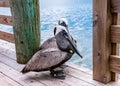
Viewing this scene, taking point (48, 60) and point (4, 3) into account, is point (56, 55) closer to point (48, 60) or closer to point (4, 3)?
point (48, 60)

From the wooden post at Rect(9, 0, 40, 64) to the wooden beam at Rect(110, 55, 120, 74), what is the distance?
42.9 inches

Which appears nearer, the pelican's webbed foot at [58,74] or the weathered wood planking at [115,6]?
the weathered wood planking at [115,6]

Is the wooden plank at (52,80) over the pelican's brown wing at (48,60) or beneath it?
beneath

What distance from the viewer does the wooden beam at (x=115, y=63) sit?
6.36ft

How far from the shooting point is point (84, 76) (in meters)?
2.23

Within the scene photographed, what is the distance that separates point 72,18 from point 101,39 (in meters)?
2.31

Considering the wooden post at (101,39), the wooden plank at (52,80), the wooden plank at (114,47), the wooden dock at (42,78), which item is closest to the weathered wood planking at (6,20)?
the wooden dock at (42,78)

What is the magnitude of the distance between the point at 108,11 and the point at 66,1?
8.74 feet

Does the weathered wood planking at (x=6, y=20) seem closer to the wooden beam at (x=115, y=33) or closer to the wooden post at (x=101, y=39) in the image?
the wooden post at (x=101, y=39)

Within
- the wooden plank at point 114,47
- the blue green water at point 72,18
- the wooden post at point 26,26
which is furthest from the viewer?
the blue green water at point 72,18

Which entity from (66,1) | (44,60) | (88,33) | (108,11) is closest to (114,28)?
(108,11)

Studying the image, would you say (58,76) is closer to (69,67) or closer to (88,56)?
(69,67)

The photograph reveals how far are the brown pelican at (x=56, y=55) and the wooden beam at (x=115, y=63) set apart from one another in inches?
16.1

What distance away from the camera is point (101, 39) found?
1.96m
